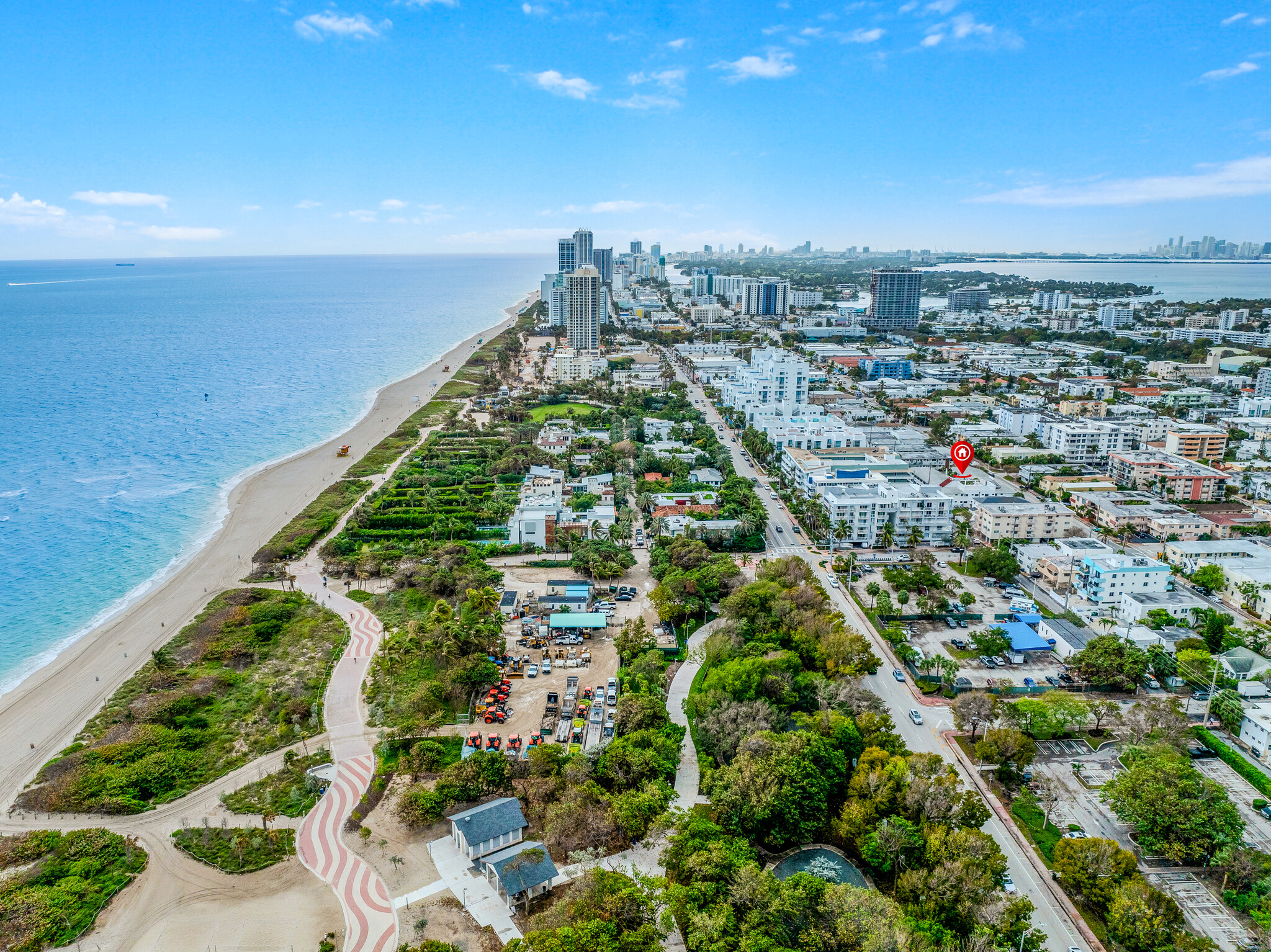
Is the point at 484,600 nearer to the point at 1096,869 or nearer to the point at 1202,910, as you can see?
the point at 1096,869

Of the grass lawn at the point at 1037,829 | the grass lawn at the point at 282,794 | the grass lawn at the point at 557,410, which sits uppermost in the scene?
the grass lawn at the point at 557,410

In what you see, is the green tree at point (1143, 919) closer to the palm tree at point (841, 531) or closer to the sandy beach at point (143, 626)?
the palm tree at point (841, 531)

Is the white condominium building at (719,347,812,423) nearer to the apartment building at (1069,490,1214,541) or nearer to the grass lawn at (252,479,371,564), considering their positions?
the apartment building at (1069,490,1214,541)

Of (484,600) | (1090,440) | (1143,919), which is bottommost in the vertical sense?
(1143,919)

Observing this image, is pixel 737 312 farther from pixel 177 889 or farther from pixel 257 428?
pixel 177 889

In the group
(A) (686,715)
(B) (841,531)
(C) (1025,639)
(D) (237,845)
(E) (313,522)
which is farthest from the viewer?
(E) (313,522)

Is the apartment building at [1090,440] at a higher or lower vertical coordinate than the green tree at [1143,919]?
higher

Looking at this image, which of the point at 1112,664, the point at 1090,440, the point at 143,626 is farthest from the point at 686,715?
the point at 1090,440

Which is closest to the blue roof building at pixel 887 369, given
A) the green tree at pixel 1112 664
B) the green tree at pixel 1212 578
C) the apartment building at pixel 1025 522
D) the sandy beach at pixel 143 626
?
the apartment building at pixel 1025 522
